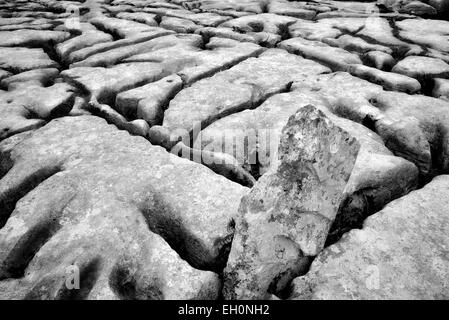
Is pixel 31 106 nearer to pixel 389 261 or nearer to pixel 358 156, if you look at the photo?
pixel 358 156

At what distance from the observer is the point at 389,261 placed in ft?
3.86

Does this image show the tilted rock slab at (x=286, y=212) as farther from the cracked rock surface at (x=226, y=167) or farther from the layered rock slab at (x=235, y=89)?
the layered rock slab at (x=235, y=89)

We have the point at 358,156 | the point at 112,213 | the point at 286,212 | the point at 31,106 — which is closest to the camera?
the point at 286,212

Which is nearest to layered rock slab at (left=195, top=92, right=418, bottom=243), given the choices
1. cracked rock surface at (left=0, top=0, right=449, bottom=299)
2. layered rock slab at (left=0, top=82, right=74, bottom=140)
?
cracked rock surface at (left=0, top=0, right=449, bottom=299)

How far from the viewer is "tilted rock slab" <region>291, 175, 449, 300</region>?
110 cm

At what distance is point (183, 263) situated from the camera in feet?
3.90

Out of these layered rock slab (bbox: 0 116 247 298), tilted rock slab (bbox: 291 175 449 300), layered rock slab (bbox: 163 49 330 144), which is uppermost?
layered rock slab (bbox: 163 49 330 144)

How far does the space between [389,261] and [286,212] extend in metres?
0.46

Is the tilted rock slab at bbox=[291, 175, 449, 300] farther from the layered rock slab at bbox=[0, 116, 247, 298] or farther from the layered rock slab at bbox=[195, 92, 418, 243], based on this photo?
the layered rock slab at bbox=[0, 116, 247, 298]

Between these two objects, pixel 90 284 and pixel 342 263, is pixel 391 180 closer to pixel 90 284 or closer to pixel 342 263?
pixel 342 263

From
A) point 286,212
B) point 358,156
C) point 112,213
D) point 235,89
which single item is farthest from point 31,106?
point 358,156

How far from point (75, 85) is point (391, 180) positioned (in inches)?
91.8

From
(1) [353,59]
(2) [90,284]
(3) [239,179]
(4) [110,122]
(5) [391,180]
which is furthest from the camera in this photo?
(1) [353,59]

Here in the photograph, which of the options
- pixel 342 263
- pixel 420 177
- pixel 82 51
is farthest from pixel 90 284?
pixel 82 51
